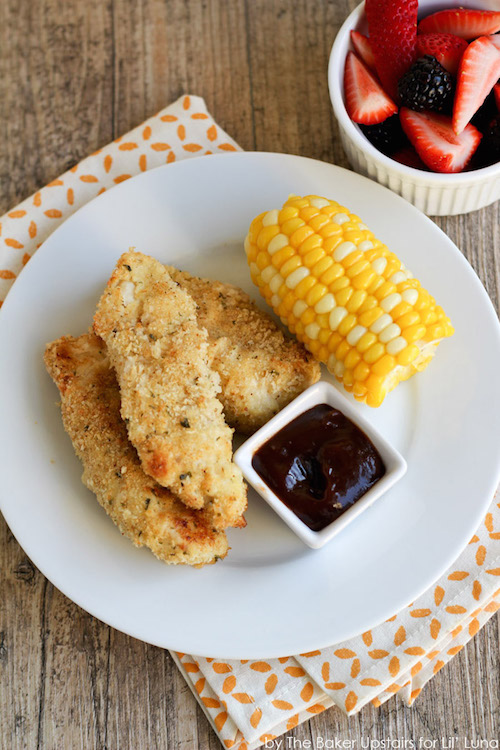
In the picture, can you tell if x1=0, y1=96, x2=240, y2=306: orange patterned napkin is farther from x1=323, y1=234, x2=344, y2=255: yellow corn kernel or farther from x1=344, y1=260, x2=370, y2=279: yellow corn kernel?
x1=344, y1=260, x2=370, y2=279: yellow corn kernel

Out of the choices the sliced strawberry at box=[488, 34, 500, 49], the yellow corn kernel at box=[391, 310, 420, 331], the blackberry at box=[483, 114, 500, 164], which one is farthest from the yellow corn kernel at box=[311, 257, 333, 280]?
the sliced strawberry at box=[488, 34, 500, 49]

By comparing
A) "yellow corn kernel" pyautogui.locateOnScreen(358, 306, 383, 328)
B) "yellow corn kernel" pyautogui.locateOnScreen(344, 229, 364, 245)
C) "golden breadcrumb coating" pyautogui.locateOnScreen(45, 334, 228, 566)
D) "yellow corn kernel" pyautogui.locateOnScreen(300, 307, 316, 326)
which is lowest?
"golden breadcrumb coating" pyautogui.locateOnScreen(45, 334, 228, 566)

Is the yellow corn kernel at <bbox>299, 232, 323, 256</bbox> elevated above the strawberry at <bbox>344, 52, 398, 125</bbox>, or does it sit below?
below

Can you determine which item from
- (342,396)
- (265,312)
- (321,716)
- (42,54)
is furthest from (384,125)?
(321,716)

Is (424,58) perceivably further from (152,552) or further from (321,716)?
(321,716)

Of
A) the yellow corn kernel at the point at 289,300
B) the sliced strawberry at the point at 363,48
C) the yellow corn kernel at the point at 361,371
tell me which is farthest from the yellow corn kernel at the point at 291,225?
the sliced strawberry at the point at 363,48

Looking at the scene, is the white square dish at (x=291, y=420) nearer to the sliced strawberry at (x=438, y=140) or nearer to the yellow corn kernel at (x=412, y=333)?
the yellow corn kernel at (x=412, y=333)

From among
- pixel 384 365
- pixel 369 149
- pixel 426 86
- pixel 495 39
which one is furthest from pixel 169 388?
pixel 495 39

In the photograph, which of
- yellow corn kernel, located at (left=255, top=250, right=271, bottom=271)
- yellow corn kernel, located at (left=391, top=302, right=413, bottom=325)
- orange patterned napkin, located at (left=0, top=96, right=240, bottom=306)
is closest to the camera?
yellow corn kernel, located at (left=391, top=302, right=413, bottom=325)

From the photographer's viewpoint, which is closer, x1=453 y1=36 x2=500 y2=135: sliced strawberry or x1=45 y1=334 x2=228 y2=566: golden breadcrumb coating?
x1=45 y1=334 x2=228 y2=566: golden breadcrumb coating
